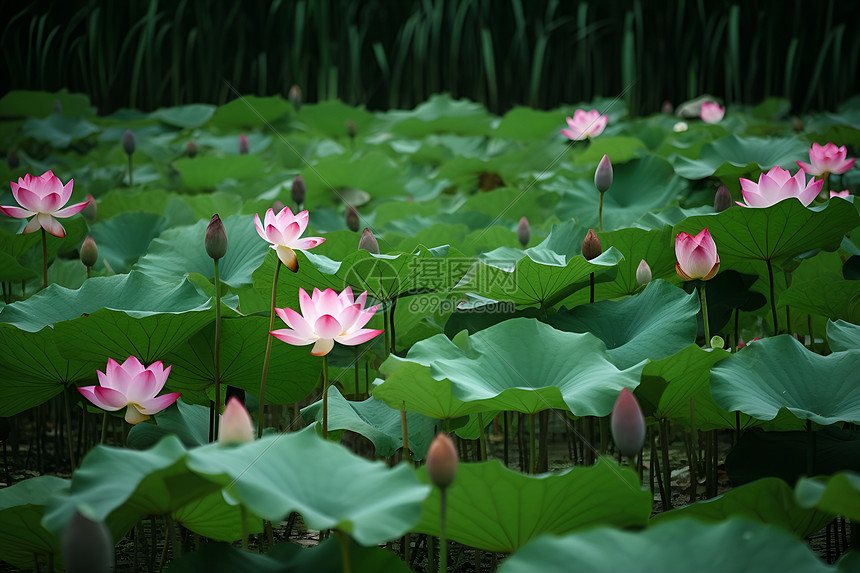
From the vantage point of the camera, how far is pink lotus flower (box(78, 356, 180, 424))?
104 cm

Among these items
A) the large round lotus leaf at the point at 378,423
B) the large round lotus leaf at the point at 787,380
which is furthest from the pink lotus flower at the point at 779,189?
the large round lotus leaf at the point at 378,423

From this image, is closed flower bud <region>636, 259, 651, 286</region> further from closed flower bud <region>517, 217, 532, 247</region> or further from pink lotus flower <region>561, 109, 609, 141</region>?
pink lotus flower <region>561, 109, 609, 141</region>

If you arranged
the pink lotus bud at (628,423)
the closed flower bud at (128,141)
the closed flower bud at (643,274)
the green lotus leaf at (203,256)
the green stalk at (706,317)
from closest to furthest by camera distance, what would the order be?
the pink lotus bud at (628,423) < the green stalk at (706,317) < the closed flower bud at (643,274) < the green lotus leaf at (203,256) < the closed flower bud at (128,141)

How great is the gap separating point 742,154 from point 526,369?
1.59 meters

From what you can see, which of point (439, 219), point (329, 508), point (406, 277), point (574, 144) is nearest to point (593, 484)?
point (329, 508)

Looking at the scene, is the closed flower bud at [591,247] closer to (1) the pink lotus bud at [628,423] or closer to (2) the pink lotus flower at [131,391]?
(1) the pink lotus bud at [628,423]

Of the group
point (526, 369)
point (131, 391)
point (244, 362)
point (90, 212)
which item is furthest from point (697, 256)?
point (90, 212)

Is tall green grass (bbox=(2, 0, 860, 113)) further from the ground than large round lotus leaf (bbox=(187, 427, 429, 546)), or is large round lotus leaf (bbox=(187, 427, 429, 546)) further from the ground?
tall green grass (bbox=(2, 0, 860, 113))

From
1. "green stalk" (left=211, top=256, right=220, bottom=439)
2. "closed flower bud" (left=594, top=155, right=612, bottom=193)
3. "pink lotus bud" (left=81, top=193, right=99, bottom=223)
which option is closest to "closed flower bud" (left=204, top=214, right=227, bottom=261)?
"green stalk" (left=211, top=256, right=220, bottom=439)

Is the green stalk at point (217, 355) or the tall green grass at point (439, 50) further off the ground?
the tall green grass at point (439, 50)

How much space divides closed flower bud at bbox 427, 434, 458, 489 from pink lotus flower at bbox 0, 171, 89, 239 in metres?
1.13

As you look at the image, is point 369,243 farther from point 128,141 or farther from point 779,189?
point 128,141

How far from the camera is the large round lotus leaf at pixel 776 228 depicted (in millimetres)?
1321

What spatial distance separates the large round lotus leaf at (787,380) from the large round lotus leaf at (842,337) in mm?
72
